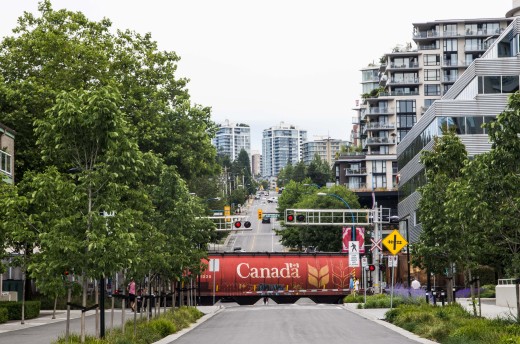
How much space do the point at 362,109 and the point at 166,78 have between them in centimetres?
12416

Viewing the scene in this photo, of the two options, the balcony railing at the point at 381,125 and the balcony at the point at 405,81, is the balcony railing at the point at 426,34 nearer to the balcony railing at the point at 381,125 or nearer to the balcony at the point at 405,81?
the balcony at the point at 405,81

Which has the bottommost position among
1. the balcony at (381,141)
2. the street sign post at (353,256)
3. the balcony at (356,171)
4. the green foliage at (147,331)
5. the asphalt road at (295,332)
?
the asphalt road at (295,332)

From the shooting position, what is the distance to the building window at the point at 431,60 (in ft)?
508

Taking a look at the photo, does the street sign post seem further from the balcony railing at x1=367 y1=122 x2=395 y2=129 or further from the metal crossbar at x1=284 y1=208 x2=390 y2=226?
the balcony railing at x1=367 y1=122 x2=395 y2=129

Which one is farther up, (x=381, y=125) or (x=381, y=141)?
(x=381, y=125)

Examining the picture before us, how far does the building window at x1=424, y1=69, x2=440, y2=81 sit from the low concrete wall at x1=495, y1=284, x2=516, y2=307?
106283 mm

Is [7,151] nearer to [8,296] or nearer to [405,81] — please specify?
[8,296]

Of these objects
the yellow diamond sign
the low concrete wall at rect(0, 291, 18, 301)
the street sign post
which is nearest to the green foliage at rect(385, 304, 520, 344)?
the yellow diamond sign

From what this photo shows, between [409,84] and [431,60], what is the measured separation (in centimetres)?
546

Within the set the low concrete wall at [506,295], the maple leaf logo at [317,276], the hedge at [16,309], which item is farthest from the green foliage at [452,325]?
the maple leaf logo at [317,276]

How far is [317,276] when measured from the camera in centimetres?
6819

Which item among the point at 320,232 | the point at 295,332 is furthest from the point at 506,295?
the point at 320,232

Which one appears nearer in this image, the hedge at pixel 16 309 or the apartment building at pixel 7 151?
the hedge at pixel 16 309

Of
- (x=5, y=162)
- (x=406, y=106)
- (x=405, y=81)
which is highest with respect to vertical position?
(x=405, y=81)
